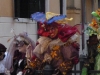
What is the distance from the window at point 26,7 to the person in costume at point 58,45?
4976mm

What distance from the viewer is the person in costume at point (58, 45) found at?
4941 millimetres

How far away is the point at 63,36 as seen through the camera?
4.95m

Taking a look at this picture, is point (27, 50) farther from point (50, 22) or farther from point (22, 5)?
point (22, 5)

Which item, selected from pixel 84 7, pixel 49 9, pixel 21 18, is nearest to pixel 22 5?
pixel 21 18

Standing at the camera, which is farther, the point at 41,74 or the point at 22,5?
the point at 22,5

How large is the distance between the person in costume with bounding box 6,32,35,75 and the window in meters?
3.98

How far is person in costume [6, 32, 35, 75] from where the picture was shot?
559 centimetres

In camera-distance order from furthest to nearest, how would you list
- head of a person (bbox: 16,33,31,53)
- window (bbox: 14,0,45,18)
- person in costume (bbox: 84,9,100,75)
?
window (bbox: 14,0,45,18) → head of a person (bbox: 16,33,31,53) → person in costume (bbox: 84,9,100,75)

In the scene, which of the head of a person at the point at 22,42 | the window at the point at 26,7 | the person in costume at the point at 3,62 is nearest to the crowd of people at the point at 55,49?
the head of a person at the point at 22,42

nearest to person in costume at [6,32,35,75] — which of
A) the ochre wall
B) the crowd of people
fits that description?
the crowd of people

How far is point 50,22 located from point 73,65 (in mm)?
620

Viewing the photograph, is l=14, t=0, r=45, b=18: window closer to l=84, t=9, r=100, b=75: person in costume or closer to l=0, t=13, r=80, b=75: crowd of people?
l=0, t=13, r=80, b=75: crowd of people

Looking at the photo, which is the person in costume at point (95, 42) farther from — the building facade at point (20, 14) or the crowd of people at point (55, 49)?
the building facade at point (20, 14)

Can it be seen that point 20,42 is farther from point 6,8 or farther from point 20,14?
point 20,14
